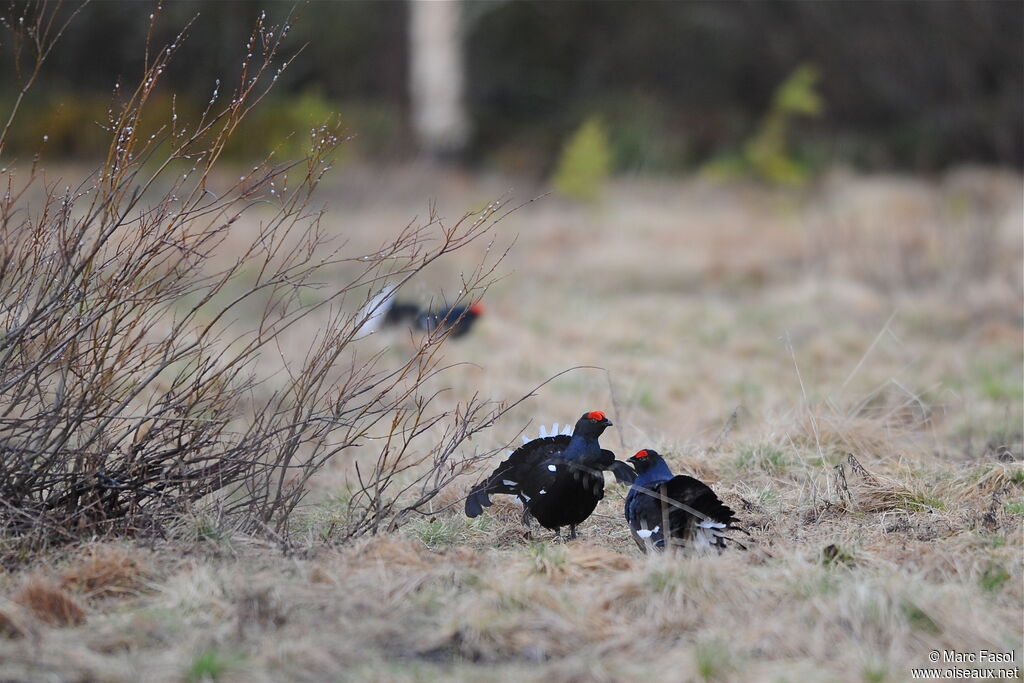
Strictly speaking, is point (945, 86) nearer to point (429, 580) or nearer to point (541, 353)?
point (541, 353)

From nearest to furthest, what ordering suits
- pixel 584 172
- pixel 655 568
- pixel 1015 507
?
pixel 655 568 → pixel 1015 507 → pixel 584 172

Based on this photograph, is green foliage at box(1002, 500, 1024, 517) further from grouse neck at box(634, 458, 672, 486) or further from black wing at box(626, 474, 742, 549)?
grouse neck at box(634, 458, 672, 486)

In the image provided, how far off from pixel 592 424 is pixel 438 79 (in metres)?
15.5

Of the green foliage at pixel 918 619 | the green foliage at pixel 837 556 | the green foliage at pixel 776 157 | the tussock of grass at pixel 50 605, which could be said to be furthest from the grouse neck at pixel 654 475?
the green foliage at pixel 776 157

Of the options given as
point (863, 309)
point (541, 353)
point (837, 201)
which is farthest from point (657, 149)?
point (541, 353)

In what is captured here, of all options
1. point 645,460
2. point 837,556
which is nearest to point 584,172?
point 645,460

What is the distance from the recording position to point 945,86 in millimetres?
22016

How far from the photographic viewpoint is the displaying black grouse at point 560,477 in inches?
155

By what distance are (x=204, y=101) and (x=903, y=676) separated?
1999 centimetres

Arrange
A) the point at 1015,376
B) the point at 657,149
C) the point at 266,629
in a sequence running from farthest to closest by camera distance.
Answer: the point at 657,149
the point at 1015,376
the point at 266,629

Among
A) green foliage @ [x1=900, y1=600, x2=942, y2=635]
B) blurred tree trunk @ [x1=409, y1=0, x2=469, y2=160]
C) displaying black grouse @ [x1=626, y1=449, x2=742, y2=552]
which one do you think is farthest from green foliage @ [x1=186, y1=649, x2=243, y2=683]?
blurred tree trunk @ [x1=409, y1=0, x2=469, y2=160]

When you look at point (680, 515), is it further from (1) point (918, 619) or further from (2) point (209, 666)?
(2) point (209, 666)

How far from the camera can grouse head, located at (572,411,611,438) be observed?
400 centimetres

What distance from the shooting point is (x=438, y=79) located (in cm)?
1872
